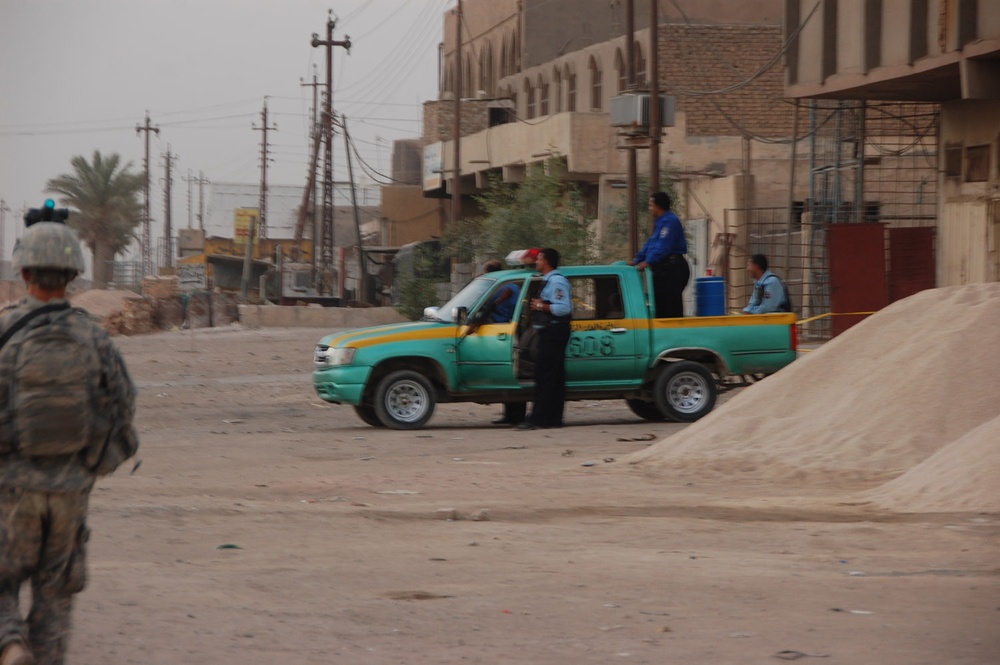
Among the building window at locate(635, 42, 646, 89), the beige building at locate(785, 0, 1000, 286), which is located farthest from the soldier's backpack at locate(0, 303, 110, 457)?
the building window at locate(635, 42, 646, 89)

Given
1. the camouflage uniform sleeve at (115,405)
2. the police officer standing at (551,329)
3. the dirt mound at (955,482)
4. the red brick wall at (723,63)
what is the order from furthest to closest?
the red brick wall at (723,63), the police officer standing at (551,329), the dirt mound at (955,482), the camouflage uniform sleeve at (115,405)

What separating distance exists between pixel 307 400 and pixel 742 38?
1011 inches

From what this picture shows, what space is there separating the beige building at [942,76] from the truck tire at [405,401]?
386 inches

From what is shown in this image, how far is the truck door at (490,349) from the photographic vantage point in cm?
1569

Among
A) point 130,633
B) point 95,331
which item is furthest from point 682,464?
point 95,331

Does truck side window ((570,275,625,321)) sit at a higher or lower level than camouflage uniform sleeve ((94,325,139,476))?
higher

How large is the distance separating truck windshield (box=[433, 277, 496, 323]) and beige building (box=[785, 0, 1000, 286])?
28.7 feet

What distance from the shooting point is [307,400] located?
70.4 ft

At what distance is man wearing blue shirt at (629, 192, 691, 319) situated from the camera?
15555mm

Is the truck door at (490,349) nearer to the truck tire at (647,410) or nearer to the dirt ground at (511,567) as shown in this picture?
the truck tire at (647,410)

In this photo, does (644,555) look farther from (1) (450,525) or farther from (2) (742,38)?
(2) (742,38)

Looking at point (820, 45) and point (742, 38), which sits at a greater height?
point (742, 38)

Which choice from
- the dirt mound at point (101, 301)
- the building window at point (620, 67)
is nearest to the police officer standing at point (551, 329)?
the building window at point (620, 67)

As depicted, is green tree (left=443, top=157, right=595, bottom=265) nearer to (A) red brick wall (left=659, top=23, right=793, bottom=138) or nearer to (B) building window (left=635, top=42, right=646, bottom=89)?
(A) red brick wall (left=659, top=23, right=793, bottom=138)
